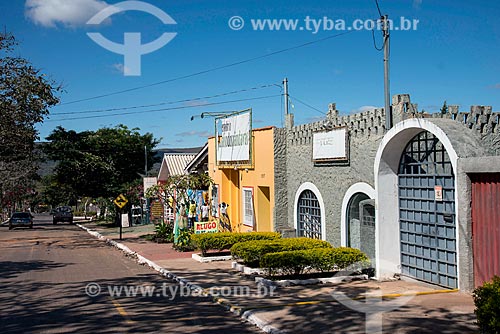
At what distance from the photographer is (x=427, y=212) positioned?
38.5ft

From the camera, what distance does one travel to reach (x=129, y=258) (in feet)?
66.6

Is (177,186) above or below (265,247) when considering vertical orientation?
above

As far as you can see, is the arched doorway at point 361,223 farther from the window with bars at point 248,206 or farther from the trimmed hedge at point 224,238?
the window with bars at point 248,206

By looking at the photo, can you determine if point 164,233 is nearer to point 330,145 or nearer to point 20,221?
point 330,145

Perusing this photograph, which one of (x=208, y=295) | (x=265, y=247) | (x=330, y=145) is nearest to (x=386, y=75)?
(x=330, y=145)

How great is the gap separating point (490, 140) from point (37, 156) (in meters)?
25.9

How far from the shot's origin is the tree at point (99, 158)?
41.0m

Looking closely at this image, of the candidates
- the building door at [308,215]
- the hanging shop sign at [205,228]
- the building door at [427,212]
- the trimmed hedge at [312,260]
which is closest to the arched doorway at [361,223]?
the trimmed hedge at [312,260]

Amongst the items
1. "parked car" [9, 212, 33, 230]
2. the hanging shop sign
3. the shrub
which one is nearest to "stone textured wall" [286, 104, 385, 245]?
the shrub

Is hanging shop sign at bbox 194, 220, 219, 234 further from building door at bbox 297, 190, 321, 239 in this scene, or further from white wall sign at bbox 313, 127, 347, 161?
white wall sign at bbox 313, 127, 347, 161

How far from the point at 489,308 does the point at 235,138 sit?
1623 centimetres

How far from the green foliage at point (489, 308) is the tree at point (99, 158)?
124 feet

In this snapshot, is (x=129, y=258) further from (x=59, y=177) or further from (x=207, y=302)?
(x=59, y=177)

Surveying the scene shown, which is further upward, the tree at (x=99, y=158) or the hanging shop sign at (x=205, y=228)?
the tree at (x=99, y=158)
